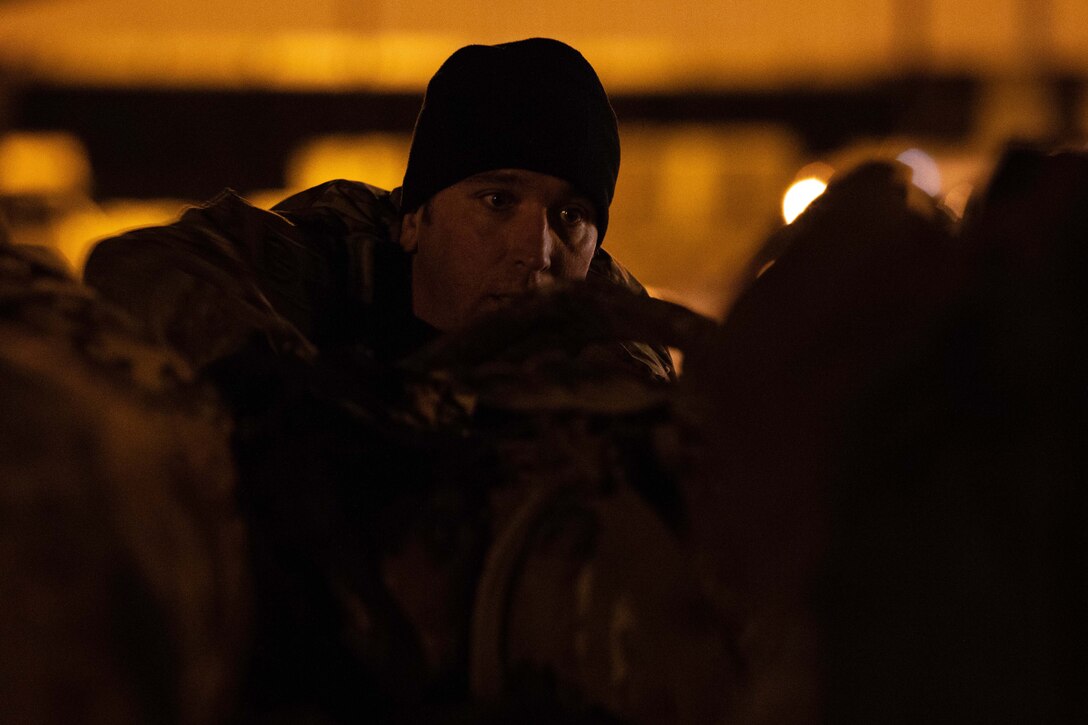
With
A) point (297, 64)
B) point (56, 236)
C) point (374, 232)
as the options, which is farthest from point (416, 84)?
point (374, 232)

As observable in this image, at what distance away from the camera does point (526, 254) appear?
1.43 meters

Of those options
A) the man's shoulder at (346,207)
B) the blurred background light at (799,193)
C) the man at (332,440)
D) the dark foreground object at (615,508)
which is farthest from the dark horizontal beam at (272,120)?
the dark foreground object at (615,508)

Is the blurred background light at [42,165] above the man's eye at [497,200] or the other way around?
the other way around

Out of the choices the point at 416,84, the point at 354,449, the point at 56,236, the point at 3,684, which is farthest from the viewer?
the point at 416,84

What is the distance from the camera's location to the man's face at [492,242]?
1.44 meters

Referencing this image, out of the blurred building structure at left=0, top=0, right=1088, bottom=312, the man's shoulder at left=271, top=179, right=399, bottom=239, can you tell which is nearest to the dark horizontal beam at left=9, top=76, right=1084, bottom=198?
the blurred building structure at left=0, top=0, right=1088, bottom=312

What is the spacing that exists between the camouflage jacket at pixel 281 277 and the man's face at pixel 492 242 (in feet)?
0.11

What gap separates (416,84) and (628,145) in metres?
2.26

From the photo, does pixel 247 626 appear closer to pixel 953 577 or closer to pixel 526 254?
pixel 953 577

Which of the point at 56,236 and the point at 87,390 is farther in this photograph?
the point at 56,236

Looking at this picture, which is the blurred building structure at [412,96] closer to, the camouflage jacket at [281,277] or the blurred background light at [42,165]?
the blurred background light at [42,165]

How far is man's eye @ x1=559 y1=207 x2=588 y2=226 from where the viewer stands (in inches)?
59.6

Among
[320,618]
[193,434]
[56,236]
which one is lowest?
[56,236]

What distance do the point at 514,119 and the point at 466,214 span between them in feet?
0.35
